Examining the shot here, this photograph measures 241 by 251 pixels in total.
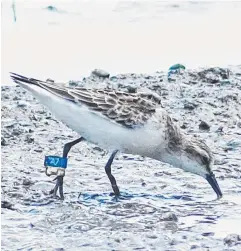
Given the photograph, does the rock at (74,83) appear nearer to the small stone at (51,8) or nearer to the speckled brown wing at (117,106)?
the small stone at (51,8)

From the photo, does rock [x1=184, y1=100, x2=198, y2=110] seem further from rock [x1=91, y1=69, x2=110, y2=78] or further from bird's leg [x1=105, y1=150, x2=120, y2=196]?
bird's leg [x1=105, y1=150, x2=120, y2=196]

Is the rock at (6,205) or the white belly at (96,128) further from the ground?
the white belly at (96,128)

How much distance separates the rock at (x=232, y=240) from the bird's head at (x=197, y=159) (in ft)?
4.64

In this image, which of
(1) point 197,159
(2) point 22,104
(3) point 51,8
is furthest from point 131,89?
(3) point 51,8

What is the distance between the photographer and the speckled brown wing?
7.23 meters

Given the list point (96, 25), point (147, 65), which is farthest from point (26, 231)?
point (96, 25)

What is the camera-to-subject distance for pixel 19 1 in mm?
12664

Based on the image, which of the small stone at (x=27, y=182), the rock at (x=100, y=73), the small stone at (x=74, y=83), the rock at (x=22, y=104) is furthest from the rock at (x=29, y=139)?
the rock at (x=100, y=73)

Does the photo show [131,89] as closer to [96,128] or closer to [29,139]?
[29,139]

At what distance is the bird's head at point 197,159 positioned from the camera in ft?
24.5

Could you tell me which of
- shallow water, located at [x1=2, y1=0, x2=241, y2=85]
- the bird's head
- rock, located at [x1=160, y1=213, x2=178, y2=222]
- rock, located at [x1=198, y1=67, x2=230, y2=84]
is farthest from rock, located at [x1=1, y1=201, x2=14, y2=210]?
rock, located at [x1=198, y1=67, x2=230, y2=84]

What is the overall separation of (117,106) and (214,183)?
985 mm

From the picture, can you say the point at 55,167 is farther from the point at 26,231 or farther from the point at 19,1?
the point at 19,1

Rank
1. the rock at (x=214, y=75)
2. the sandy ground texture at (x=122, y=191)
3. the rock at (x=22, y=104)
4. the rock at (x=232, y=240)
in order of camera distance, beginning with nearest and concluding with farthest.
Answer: the rock at (x=232, y=240), the sandy ground texture at (x=122, y=191), the rock at (x=22, y=104), the rock at (x=214, y=75)
